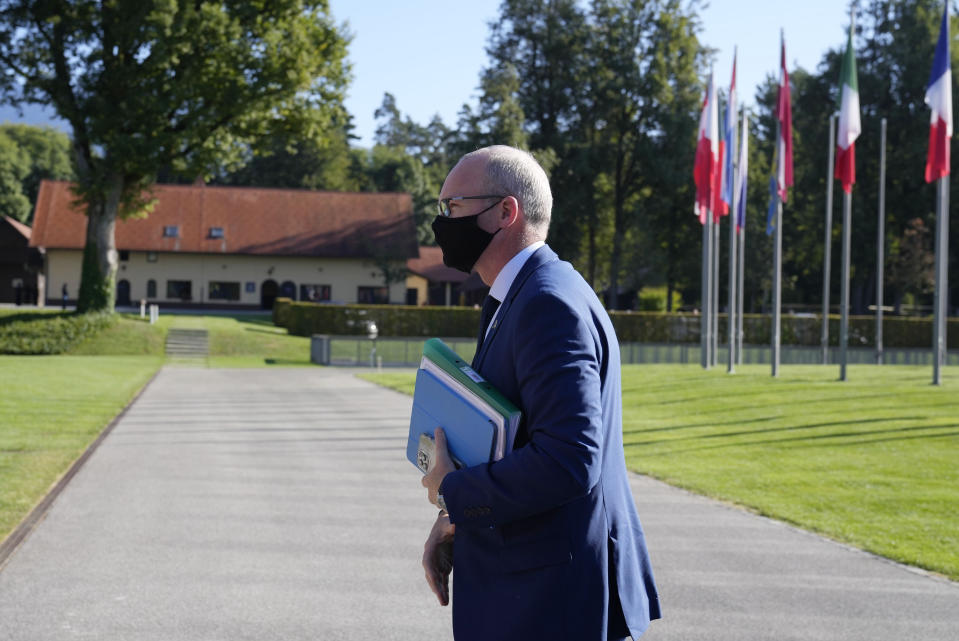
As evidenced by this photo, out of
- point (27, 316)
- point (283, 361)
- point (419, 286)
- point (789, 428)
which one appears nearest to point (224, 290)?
point (419, 286)

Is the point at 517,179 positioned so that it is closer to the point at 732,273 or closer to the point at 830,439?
the point at 830,439

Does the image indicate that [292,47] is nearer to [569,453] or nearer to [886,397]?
[886,397]

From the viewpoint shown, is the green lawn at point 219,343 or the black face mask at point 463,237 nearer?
the black face mask at point 463,237

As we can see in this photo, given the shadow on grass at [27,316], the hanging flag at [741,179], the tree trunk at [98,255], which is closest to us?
the hanging flag at [741,179]

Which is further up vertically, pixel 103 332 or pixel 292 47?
pixel 292 47

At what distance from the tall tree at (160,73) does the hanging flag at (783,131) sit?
1956 cm

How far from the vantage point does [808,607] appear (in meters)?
6.27

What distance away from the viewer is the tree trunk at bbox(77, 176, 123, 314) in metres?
43.1

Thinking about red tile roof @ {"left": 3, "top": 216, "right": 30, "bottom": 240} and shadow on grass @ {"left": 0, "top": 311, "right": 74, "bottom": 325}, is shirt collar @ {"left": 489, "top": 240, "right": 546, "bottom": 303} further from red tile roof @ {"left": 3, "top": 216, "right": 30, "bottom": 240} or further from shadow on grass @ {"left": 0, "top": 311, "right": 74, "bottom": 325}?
red tile roof @ {"left": 3, "top": 216, "right": 30, "bottom": 240}

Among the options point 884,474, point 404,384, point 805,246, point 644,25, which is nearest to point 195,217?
point 644,25

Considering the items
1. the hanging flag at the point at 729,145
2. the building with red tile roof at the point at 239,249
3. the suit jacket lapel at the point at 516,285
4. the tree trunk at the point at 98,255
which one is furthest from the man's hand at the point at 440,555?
the building with red tile roof at the point at 239,249

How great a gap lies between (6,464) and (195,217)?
190ft

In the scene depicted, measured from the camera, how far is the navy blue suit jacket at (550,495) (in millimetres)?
2705

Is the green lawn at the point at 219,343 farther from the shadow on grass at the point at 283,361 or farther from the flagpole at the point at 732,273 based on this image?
the flagpole at the point at 732,273
